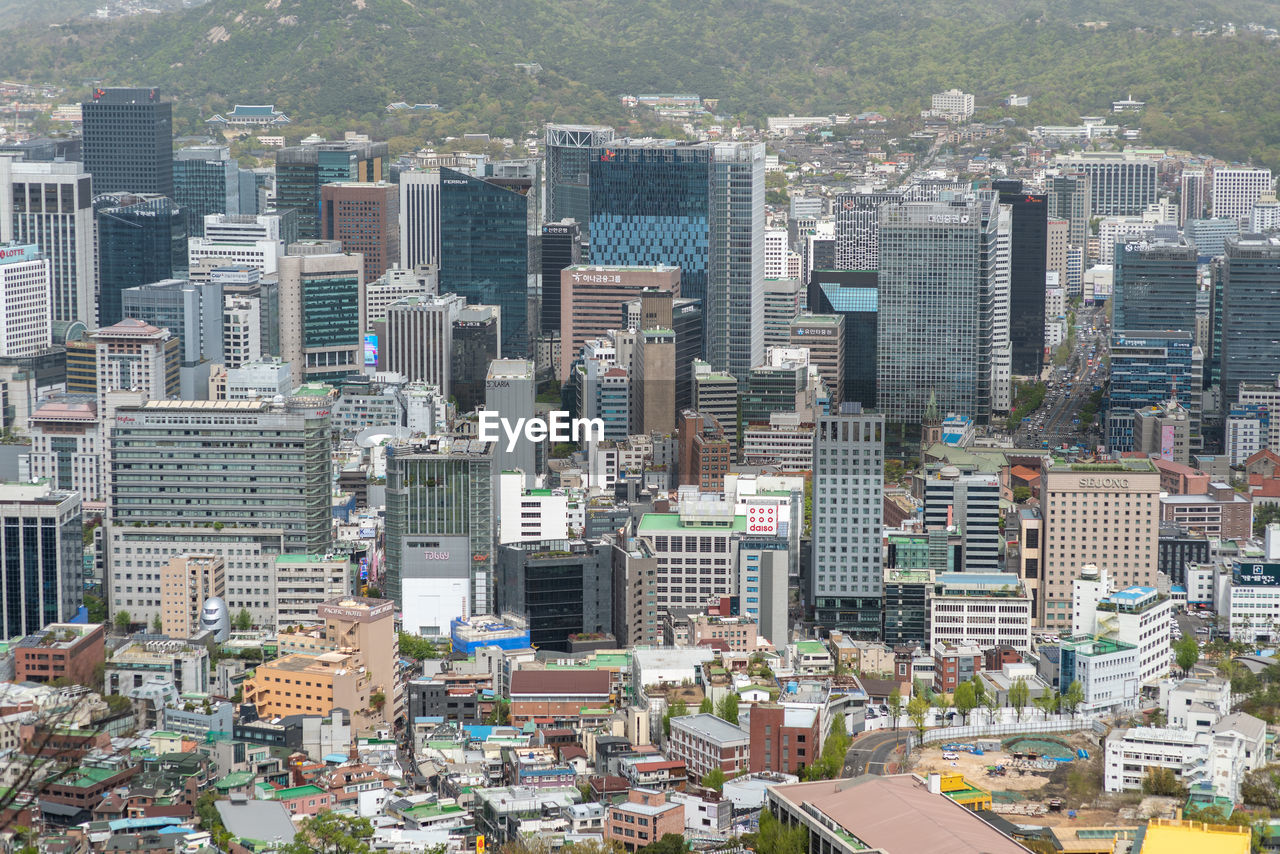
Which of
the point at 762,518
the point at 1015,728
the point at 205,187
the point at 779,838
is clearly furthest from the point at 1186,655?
the point at 205,187

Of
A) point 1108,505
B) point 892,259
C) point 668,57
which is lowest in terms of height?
point 1108,505

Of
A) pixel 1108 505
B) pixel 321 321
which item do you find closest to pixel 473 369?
pixel 321 321

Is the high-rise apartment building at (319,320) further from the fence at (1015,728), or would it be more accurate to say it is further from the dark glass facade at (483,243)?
the fence at (1015,728)

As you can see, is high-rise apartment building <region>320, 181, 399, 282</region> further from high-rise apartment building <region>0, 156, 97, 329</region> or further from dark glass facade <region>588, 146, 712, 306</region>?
dark glass facade <region>588, 146, 712, 306</region>

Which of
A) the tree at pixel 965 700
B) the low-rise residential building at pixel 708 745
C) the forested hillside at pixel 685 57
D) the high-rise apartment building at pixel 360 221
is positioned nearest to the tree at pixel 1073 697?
the tree at pixel 965 700

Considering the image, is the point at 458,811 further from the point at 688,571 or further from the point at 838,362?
the point at 838,362
